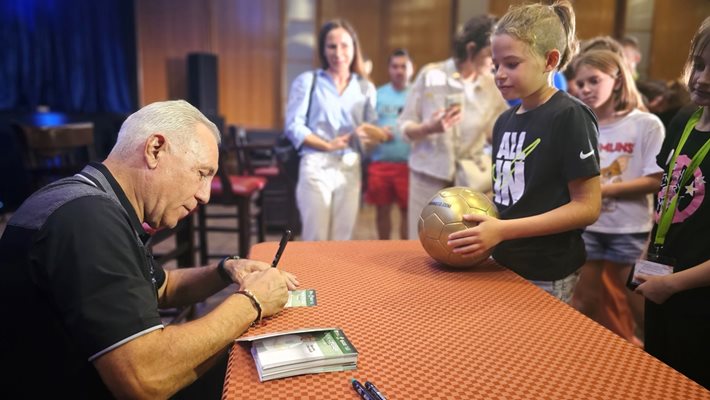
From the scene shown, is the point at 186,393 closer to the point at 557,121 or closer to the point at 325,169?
the point at 557,121

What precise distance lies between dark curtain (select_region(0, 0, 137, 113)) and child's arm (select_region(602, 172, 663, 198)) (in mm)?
7095

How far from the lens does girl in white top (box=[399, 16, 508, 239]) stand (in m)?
2.92

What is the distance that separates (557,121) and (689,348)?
733 mm

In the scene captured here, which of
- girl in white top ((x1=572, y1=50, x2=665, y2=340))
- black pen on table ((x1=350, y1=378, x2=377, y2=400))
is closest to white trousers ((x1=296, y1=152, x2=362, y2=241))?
girl in white top ((x1=572, y1=50, x2=665, y2=340))

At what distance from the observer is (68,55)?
7.11 meters

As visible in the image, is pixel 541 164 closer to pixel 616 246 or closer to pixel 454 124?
pixel 616 246

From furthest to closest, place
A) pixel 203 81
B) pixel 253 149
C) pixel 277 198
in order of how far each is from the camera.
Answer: pixel 203 81 < pixel 277 198 < pixel 253 149

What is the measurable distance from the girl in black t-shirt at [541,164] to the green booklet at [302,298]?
1.43ft

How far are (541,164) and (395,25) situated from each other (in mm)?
6753

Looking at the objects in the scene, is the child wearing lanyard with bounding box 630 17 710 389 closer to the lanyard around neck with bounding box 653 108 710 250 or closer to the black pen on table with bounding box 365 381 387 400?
the lanyard around neck with bounding box 653 108 710 250

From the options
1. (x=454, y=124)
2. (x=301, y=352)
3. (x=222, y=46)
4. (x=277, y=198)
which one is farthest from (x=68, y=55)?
(x=301, y=352)

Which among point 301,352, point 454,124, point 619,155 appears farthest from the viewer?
point 454,124

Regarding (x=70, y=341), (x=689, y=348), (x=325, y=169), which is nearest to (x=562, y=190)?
(x=689, y=348)

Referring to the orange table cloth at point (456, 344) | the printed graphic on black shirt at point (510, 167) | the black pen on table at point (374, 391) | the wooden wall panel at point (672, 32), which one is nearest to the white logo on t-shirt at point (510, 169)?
the printed graphic on black shirt at point (510, 167)
